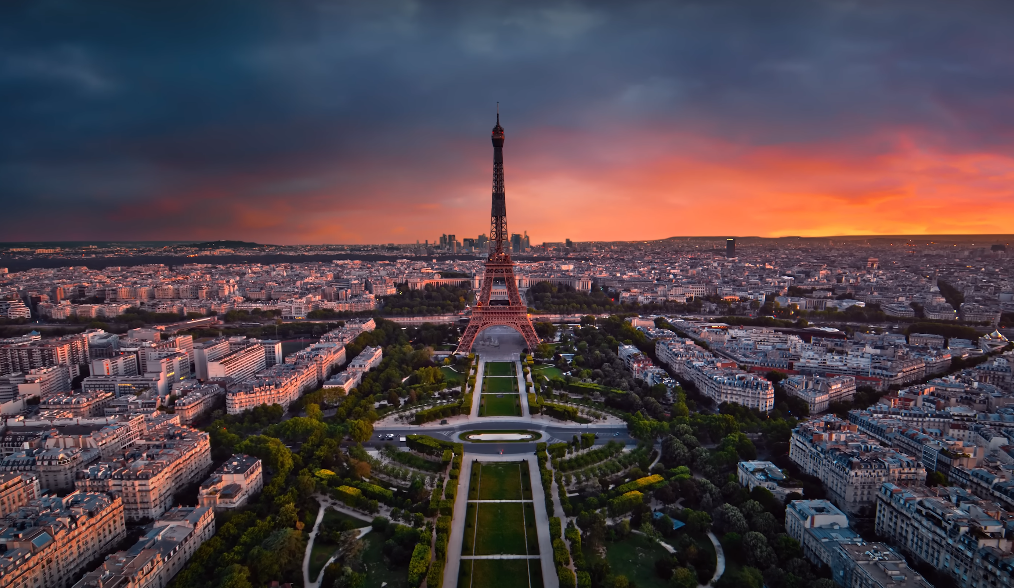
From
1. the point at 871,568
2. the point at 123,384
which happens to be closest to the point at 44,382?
the point at 123,384

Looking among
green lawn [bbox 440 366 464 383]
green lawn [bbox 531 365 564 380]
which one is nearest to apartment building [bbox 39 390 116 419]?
green lawn [bbox 440 366 464 383]

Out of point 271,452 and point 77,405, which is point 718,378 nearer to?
point 271,452

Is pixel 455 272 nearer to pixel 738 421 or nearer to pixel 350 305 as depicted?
pixel 350 305

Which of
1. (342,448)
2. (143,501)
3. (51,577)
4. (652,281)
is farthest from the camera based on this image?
(652,281)

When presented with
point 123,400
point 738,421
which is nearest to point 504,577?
point 738,421

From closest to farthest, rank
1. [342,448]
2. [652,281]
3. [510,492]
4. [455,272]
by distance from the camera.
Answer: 1. [510,492]
2. [342,448]
3. [652,281]
4. [455,272]

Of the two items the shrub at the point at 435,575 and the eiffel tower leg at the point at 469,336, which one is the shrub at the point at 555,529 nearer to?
the shrub at the point at 435,575

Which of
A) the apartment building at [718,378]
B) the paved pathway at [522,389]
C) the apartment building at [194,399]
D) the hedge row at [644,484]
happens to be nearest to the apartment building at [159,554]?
the apartment building at [194,399]
